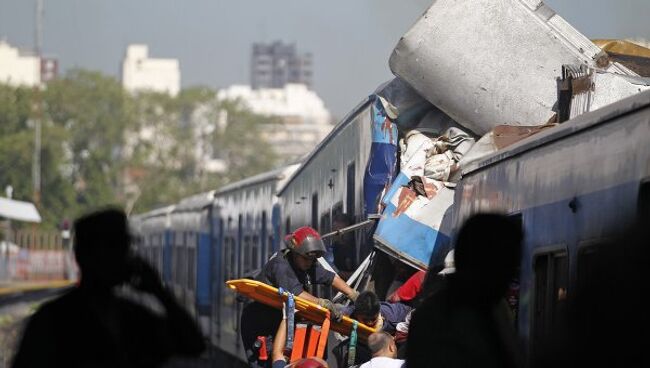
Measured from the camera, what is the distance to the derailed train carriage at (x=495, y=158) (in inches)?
293

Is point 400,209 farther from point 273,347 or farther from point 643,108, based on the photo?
point 643,108

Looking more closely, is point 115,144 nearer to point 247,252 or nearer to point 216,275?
point 216,275

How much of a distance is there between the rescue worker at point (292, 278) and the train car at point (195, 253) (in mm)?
13792

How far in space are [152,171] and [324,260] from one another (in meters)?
110

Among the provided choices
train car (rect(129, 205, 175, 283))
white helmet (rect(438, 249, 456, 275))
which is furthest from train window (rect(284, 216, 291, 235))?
train car (rect(129, 205, 175, 283))

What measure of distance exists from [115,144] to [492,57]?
11208cm

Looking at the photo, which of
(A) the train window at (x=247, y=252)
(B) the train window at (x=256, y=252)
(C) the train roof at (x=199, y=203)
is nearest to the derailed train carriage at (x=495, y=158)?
(B) the train window at (x=256, y=252)

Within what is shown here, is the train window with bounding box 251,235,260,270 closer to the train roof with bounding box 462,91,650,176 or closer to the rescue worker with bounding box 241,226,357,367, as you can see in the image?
the rescue worker with bounding box 241,226,357,367

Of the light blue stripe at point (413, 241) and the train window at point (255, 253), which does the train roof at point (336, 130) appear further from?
the train window at point (255, 253)

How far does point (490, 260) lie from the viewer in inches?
221

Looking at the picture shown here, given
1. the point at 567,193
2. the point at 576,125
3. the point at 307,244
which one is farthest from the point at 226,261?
the point at 576,125

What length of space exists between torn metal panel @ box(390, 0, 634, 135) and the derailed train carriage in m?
0.01

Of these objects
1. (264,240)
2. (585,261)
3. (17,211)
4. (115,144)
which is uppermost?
(115,144)

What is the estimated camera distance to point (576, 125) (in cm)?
785
